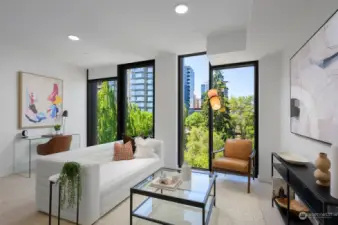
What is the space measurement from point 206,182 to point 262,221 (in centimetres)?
75

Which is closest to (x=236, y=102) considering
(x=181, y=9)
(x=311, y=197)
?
(x=181, y=9)

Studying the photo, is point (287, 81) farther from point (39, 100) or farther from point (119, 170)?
point (39, 100)

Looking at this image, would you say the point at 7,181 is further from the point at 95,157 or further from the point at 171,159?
the point at 171,159

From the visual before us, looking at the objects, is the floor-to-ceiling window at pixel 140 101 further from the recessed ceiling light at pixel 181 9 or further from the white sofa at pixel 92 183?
the recessed ceiling light at pixel 181 9

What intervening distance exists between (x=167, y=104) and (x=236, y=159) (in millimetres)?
1810

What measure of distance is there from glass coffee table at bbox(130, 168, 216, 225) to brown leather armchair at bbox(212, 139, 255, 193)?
2.43ft

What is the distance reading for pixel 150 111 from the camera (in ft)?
15.4

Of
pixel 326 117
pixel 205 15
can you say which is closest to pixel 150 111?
pixel 205 15

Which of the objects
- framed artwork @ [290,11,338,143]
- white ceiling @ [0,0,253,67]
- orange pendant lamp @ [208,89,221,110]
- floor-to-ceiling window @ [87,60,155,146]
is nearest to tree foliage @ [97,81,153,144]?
floor-to-ceiling window @ [87,60,155,146]

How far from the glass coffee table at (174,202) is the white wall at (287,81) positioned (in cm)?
117

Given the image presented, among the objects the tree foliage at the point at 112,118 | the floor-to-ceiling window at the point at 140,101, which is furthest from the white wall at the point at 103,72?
the floor-to-ceiling window at the point at 140,101

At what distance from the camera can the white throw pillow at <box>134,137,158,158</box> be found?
3467mm

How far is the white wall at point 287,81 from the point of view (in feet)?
5.74

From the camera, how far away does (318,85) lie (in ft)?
5.87
